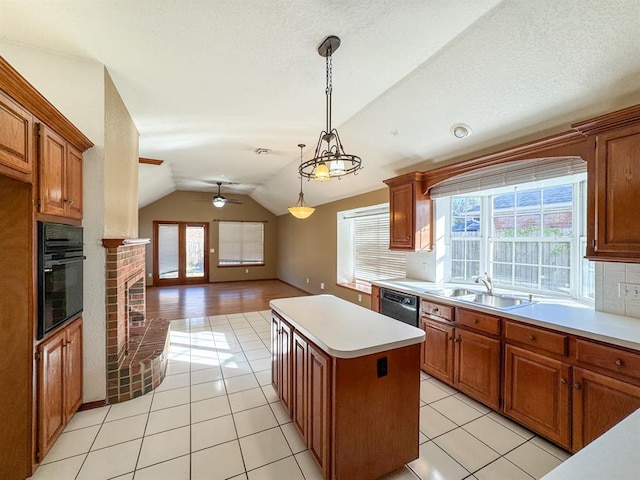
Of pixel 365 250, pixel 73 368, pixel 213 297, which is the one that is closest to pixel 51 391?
pixel 73 368

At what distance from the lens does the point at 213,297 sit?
22.0ft

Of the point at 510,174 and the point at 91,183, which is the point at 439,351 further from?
the point at 91,183

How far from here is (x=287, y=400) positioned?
7.18 ft

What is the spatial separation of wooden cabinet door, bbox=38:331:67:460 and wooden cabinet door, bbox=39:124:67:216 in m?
0.87

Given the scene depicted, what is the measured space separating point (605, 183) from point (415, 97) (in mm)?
1559

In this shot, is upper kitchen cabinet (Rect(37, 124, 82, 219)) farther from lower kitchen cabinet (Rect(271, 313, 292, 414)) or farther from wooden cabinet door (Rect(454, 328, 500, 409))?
wooden cabinet door (Rect(454, 328, 500, 409))

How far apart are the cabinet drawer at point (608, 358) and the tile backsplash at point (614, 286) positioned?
0.62m

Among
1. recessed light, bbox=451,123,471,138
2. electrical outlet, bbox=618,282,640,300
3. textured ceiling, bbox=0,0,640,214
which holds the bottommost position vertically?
electrical outlet, bbox=618,282,640,300

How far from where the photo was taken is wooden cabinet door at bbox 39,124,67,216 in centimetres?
172

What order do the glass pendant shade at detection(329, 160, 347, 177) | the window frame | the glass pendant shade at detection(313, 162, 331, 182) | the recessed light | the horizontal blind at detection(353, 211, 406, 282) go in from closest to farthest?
1. the glass pendant shade at detection(329, 160, 347, 177)
2. the glass pendant shade at detection(313, 162, 331, 182)
3. the recessed light
4. the horizontal blind at detection(353, 211, 406, 282)
5. the window frame

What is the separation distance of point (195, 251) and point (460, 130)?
7.99 m

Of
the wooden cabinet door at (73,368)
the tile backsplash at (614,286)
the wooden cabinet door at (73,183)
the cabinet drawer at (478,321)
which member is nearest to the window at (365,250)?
the cabinet drawer at (478,321)

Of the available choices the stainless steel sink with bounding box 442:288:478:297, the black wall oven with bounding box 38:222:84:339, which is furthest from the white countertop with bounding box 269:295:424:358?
the black wall oven with bounding box 38:222:84:339

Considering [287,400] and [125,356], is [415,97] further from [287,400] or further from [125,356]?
[125,356]
